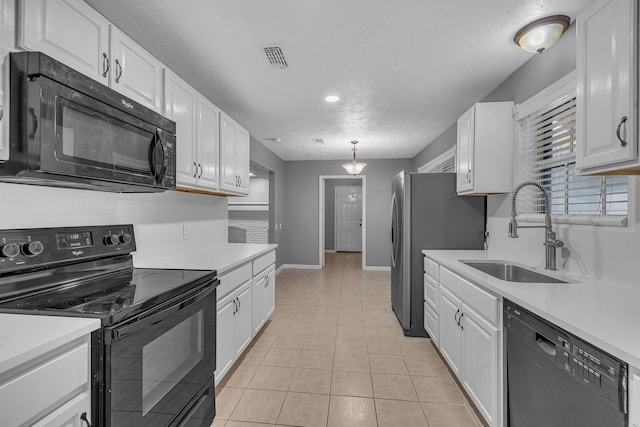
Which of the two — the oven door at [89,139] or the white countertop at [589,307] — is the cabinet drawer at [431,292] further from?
the oven door at [89,139]

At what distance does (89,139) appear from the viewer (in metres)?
1.35

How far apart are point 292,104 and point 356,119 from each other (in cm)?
94

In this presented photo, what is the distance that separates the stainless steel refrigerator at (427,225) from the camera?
3.14m

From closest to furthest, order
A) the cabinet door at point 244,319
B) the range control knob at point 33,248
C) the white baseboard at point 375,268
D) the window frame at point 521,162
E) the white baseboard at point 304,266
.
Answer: the range control knob at point 33,248, the window frame at point 521,162, the cabinet door at point 244,319, the white baseboard at point 375,268, the white baseboard at point 304,266

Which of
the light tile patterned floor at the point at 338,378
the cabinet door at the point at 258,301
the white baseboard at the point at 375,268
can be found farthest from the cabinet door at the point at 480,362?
the white baseboard at the point at 375,268

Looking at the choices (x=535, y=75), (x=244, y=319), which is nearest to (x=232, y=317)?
(x=244, y=319)

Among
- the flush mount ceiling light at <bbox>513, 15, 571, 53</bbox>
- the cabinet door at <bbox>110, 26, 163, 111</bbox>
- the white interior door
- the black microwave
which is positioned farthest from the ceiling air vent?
the white interior door

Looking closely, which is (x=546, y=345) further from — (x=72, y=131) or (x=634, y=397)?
(x=72, y=131)

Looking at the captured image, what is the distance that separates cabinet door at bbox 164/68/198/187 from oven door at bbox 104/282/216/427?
0.92 meters

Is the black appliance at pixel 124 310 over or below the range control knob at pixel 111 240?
below

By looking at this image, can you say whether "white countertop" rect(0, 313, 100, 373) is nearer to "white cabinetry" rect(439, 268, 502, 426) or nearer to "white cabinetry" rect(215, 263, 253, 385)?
"white cabinetry" rect(215, 263, 253, 385)

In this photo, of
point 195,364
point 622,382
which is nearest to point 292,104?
point 195,364

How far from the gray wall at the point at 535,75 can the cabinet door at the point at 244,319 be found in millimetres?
2370

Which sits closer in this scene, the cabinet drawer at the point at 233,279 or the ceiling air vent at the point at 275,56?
the cabinet drawer at the point at 233,279
